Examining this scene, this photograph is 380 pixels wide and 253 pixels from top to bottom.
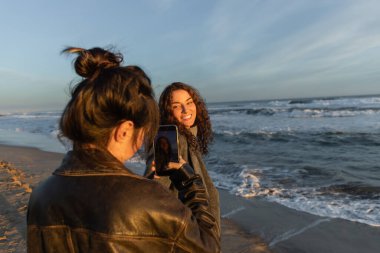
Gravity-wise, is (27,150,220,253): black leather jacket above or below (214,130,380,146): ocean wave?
above

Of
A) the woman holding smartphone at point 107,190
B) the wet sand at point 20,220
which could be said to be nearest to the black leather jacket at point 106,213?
the woman holding smartphone at point 107,190

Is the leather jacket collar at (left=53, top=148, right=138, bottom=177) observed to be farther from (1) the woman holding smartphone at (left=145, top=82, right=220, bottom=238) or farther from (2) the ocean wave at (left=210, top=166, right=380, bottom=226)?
(2) the ocean wave at (left=210, top=166, right=380, bottom=226)

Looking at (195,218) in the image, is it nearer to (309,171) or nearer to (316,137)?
(309,171)

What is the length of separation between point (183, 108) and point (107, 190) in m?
1.40

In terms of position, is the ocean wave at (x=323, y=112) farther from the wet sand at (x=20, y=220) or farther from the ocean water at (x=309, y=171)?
the wet sand at (x=20, y=220)

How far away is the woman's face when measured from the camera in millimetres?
2338

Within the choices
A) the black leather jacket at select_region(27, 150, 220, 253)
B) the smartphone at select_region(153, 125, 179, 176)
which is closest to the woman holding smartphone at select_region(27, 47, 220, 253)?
the black leather jacket at select_region(27, 150, 220, 253)

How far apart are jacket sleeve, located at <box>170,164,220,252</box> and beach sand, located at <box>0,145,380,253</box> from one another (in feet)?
9.01

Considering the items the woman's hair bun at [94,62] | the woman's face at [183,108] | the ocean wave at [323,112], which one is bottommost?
the ocean wave at [323,112]

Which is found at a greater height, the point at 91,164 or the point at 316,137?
the point at 91,164

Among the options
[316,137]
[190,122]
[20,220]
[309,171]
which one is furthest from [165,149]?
[316,137]

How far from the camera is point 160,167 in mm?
1629

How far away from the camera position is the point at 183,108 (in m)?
2.36

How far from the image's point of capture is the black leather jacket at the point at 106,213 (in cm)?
100
